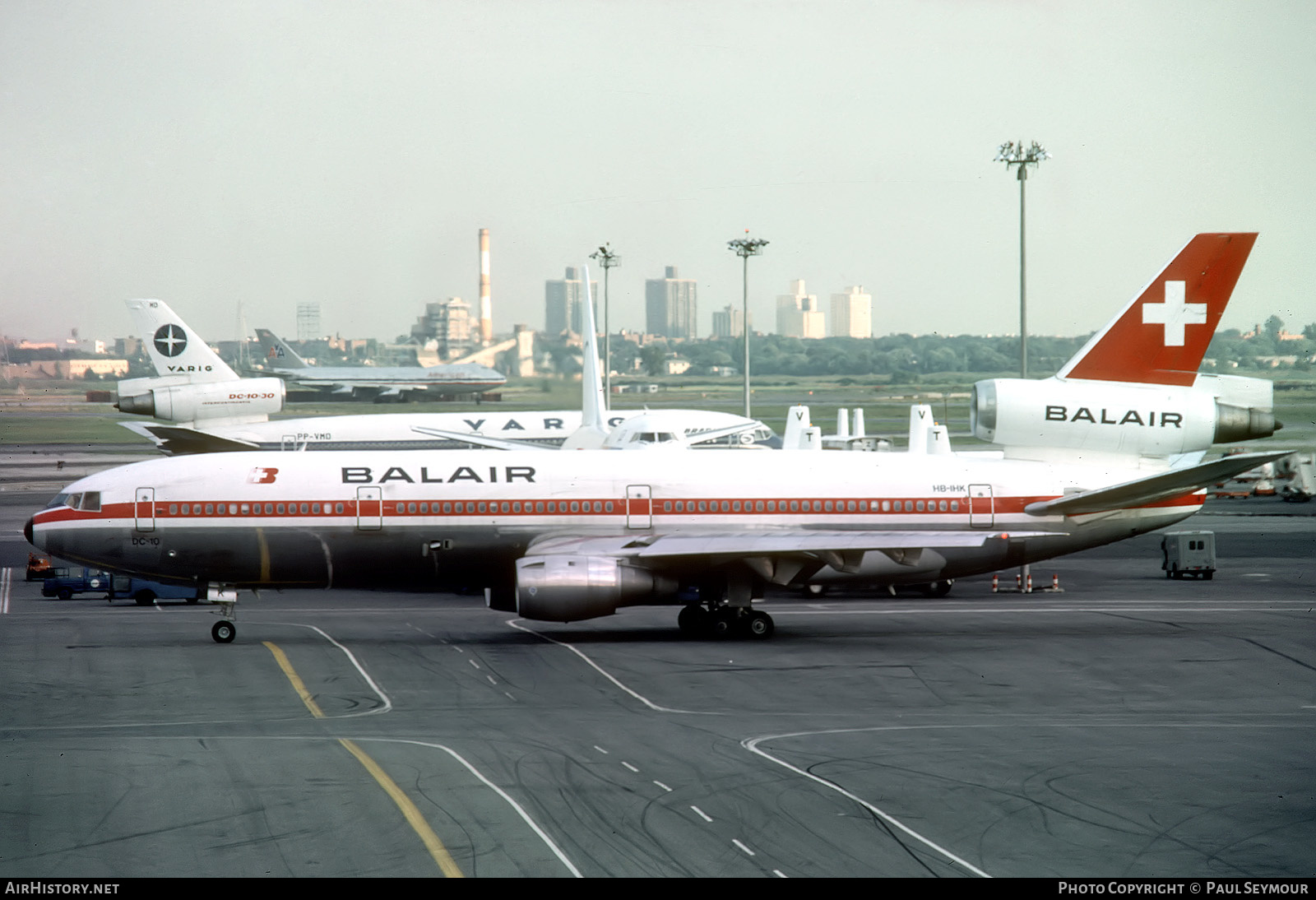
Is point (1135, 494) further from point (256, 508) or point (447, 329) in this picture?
point (447, 329)

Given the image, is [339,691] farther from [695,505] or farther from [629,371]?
[629,371]

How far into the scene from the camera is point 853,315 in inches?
3386

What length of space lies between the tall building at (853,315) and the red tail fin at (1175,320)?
44.8 meters

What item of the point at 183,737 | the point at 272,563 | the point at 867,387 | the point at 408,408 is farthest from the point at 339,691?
the point at 867,387

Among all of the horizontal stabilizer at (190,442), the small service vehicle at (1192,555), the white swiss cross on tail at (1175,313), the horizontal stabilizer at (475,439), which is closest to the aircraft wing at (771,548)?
the white swiss cross on tail at (1175,313)

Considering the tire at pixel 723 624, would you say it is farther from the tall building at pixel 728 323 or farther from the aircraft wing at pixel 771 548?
the tall building at pixel 728 323

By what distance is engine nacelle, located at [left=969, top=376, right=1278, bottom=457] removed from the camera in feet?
133

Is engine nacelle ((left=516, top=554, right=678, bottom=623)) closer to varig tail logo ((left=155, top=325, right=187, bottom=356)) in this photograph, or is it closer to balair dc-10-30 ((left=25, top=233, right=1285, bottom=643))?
balair dc-10-30 ((left=25, top=233, right=1285, bottom=643))

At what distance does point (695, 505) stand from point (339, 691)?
486 inches

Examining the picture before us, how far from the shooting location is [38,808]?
64.0 ft

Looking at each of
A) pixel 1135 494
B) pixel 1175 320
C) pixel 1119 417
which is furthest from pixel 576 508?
pixel 1175 320

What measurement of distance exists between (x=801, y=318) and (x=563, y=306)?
76.0 ft

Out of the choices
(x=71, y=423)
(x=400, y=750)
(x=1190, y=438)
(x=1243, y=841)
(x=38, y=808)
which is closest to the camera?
→ (x=1243, y=841)

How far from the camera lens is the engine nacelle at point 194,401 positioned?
73.9 metres
